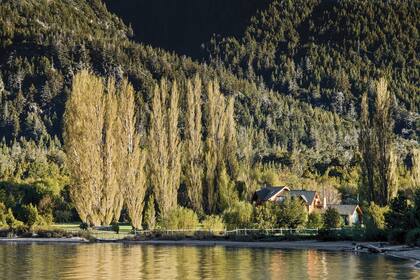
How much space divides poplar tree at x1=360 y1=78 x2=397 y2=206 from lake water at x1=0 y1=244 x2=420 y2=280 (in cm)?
1488

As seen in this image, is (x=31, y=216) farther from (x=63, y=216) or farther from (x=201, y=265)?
(x=201, y=265)

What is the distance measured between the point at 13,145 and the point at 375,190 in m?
123

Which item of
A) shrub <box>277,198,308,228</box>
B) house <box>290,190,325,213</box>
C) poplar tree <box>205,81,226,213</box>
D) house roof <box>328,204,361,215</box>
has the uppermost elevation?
poplar tree <box>205,81,226,213</box>

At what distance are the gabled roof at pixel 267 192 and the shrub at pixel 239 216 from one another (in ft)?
73.6

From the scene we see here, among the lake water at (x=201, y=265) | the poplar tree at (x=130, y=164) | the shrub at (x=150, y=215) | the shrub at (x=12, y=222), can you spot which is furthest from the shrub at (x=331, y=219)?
the shrub at (x=12, y=222)

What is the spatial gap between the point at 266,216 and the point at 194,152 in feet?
45.7

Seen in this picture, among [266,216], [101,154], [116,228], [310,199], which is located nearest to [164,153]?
[101,154]

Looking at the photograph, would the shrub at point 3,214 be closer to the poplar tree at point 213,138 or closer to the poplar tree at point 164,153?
the poplar tree at point 164,153

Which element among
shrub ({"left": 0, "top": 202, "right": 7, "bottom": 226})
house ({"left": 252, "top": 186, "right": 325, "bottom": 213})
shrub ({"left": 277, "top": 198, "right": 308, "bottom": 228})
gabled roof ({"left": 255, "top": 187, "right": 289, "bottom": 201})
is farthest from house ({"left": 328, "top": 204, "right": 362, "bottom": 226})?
shrub ({"left": 0, "top": 202, "right": 7, "bottom": 226})

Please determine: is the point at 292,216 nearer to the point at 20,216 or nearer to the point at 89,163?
the point at 89,163

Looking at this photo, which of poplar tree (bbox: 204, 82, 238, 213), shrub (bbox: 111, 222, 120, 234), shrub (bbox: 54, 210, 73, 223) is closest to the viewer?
shrub (bbox: 111, 222, 120, 234)

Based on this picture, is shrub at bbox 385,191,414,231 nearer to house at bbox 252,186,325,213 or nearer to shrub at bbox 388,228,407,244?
shrub at bbox 388,228,407,244

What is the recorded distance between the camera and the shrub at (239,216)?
202ft

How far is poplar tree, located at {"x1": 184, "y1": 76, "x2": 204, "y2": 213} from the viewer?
69.0 m
